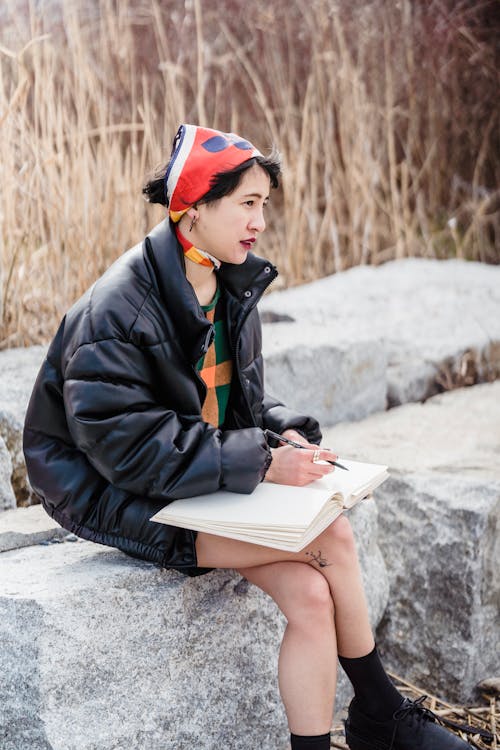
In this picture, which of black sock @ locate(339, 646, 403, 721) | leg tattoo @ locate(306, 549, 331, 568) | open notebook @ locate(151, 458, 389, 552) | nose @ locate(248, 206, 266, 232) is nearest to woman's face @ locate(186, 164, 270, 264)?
nose @ locate(248, 206, 266, 232)

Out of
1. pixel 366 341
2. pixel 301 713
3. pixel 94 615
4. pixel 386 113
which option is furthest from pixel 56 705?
pixel 386 113

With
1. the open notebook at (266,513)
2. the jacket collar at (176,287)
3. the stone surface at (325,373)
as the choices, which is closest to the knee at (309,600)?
the open notebook at (266,513)

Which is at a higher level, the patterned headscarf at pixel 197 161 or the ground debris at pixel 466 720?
the patterned headscarf at pixel 197 161

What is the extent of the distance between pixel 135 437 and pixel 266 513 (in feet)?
0.77

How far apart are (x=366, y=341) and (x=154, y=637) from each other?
4.91 feet

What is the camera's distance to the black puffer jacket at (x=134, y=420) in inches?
60.3

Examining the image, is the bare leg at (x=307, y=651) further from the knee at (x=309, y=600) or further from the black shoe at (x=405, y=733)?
the black shoe at (x=405, y=733)

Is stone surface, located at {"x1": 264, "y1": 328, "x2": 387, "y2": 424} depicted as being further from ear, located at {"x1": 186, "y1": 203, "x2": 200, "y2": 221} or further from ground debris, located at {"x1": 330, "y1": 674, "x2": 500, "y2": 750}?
ear, located at {"x1": 186, "y1": 203, "x2": 200, "y2": 221}

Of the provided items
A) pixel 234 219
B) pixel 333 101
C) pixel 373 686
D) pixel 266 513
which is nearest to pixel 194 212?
pixel 234 219

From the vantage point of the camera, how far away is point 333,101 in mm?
4125

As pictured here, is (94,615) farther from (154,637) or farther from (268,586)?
(268,586)

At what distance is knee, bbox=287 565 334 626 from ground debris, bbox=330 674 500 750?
0.48m

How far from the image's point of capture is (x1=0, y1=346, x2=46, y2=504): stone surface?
217cm

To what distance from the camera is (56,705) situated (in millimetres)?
1518
